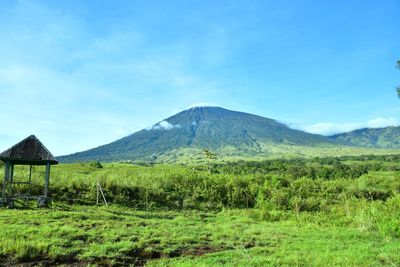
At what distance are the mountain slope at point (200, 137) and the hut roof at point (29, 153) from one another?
94.5m

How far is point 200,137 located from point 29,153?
132m

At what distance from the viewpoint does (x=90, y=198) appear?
16984mm

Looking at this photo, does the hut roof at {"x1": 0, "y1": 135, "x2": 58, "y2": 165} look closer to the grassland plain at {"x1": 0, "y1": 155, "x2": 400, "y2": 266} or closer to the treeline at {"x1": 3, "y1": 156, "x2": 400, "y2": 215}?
the grassland plain at {"x1": 0, "y1": 155, "x2": 400, "y2": 266}

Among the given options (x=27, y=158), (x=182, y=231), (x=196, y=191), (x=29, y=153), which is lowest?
(x=182, y=231)

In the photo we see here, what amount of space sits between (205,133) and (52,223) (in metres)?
144

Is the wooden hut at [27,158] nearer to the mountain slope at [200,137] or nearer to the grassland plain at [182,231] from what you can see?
the grassland plain at [182,231]

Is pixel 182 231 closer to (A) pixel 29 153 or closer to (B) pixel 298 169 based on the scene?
(A) pixel 29 153

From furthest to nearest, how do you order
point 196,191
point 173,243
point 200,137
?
point 200,137, point 196,191, point 173,243

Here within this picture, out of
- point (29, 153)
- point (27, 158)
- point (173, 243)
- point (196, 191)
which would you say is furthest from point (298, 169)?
point (173, 243)

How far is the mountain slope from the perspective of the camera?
5037 inches

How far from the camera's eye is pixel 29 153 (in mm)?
14812

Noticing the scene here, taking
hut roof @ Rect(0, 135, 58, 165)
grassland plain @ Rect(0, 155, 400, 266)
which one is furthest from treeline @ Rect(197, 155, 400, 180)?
hut roof @ Rect(0, 135, 58, 165)

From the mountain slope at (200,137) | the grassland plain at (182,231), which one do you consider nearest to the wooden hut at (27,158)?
the grassland plain at (182,231)

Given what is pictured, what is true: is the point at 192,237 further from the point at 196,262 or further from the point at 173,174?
the point at 173,174
